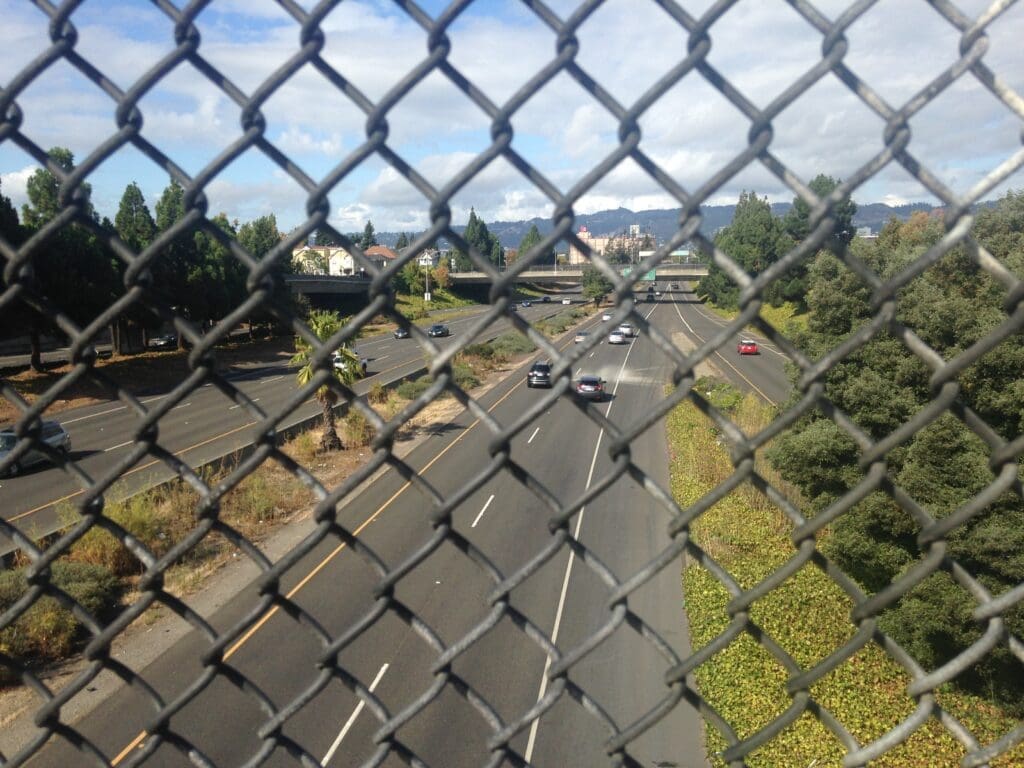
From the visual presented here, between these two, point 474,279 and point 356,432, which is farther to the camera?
point 356,432

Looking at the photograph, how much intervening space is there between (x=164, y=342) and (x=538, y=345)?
32.1 metres

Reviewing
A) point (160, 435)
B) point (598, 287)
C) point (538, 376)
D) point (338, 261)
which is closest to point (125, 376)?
point (338, 261)

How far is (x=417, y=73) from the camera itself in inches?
53.2

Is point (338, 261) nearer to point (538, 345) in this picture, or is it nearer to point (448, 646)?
point (448, 646)

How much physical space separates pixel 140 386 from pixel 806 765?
831 inches

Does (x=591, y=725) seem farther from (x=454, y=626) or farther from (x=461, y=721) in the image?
(x=454, y=626)

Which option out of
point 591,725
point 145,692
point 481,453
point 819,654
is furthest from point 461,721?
point 481,453

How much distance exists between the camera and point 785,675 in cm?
1008

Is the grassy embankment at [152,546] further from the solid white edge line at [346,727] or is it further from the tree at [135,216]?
the tree at [135,216]

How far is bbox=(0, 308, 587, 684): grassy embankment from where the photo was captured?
9188 mm

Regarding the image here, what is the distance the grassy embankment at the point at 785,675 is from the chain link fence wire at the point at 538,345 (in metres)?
5.62

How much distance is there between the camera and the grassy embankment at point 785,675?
8.80 m

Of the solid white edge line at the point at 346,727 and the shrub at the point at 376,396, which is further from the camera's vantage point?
the shrub at the point at 376,396

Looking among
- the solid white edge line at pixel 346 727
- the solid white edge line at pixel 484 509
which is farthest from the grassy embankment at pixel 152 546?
the solid white edge line at pixel 484 509
